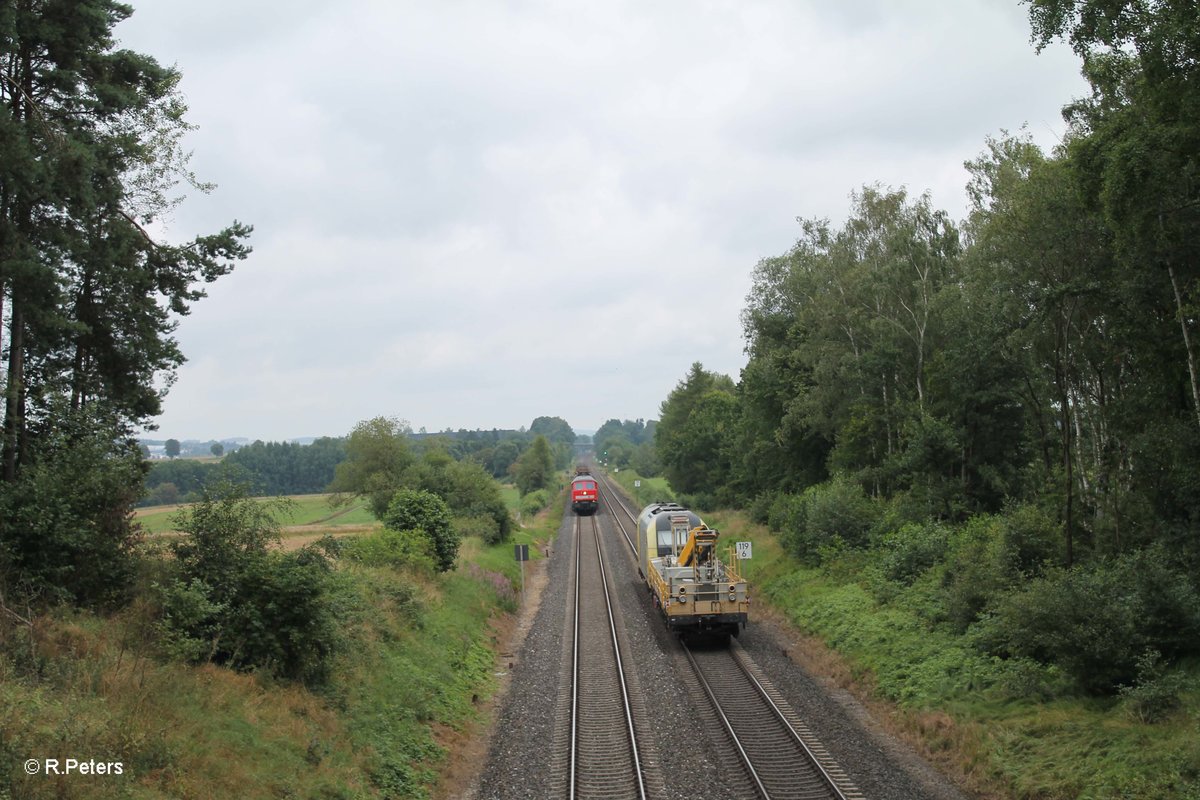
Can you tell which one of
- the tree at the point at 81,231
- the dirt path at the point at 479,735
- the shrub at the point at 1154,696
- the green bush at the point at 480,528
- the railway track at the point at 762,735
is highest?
the tree at the point at 81,231

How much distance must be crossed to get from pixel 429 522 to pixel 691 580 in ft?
34.1

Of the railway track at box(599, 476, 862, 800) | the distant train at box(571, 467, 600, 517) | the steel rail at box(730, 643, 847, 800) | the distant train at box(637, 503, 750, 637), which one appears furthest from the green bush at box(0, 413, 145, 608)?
the distant train at box(571, 467, 600, 517)

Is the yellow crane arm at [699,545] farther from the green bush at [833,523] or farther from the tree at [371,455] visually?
the tree at [371,455]

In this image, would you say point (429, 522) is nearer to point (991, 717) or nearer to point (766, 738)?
point (766, 738)

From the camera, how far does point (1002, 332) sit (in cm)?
2181

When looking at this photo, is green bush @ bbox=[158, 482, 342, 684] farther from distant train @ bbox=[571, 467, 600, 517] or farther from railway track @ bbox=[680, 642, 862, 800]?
distant train @ bbox=[571, 467, 600, 517]

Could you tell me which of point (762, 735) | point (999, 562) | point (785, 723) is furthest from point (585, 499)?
point (762, 735)

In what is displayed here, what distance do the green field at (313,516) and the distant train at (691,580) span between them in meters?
9.68

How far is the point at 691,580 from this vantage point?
21234mm

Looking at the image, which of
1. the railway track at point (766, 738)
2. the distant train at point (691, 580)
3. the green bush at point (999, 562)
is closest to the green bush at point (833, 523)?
the distant train at point (691, 580)

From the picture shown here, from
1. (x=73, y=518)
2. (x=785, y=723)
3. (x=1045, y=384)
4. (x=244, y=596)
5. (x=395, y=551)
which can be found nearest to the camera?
(x=73, y=518)

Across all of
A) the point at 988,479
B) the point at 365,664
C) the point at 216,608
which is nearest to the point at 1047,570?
the point at 988,479

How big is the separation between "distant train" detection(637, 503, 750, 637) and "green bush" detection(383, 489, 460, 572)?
7.09 meters

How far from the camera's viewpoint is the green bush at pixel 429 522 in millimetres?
26969
